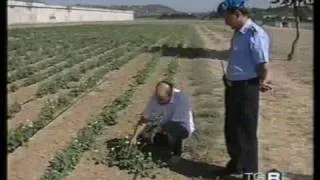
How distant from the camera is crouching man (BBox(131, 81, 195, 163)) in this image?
17.8 feet

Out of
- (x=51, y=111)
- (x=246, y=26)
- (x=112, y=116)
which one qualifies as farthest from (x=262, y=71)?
(x=51, y=111)

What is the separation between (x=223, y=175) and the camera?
4.99 metres

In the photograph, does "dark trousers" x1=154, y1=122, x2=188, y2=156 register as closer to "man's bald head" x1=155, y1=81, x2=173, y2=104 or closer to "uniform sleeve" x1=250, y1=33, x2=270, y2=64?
"man's bald head" x1=155, y1=81, x2=173, y2=104

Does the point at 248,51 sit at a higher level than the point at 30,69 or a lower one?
higher

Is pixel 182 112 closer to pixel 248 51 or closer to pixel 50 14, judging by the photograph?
pixel 248 51

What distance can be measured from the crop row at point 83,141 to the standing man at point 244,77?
1.41m

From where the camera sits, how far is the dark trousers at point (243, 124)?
4.43 meters

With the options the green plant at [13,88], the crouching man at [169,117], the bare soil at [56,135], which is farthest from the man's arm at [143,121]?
the green plant at [13,88]

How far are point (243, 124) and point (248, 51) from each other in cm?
54

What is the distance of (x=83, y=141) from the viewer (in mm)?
6316

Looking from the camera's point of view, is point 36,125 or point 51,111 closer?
point 36,125
